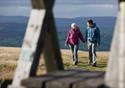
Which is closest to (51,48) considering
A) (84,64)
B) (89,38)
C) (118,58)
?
(118,58)

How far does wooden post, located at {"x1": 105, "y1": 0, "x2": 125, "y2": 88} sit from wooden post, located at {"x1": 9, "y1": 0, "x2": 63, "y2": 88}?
1309 millimetres

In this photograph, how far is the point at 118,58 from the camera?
7.28 meters

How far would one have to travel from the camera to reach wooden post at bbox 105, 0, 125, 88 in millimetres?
7223

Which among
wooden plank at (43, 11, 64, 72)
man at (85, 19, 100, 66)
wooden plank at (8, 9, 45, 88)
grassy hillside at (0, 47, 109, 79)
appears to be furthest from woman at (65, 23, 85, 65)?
wooden plank at (8, 9, 45, 88)

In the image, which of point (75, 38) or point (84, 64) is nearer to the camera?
point (75, 38)

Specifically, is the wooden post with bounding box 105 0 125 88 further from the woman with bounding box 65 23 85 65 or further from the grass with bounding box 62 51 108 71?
the woman with bounding box 65 23 85 65

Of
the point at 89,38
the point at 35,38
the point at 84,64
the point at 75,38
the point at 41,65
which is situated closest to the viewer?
the point at 35,38

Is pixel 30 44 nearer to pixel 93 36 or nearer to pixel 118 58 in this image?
pixel 118 58

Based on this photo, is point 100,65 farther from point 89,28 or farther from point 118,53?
point 118,53

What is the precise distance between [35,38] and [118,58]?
1.51 meters

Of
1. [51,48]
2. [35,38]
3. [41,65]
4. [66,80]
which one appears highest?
[35,38]

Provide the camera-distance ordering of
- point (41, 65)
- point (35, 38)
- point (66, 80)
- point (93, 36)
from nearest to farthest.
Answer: point (66, 80) < point (35, 38) < point (41, 65) < point (93, 36)

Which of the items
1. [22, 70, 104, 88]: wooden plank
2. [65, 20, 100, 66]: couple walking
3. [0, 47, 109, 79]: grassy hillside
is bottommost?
[22, 70, 104, 88]: wooden plank

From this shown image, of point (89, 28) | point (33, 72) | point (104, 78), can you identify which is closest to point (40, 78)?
point (33, 72)
